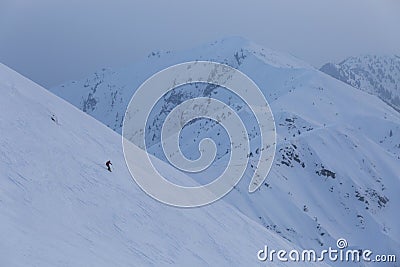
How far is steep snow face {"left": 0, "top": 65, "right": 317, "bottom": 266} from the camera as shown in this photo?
10.2 m

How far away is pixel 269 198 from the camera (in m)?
37.5

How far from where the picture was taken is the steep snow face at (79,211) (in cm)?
1022

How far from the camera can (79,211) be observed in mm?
12883

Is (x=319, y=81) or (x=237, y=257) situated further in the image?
(x=319, y=81)

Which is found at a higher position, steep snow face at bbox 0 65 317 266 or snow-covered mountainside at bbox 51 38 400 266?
snow-covered mountainside at bbox 51 38 400 266

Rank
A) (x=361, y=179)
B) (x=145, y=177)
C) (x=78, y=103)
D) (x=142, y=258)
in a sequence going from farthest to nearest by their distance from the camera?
(x=78, y=103) < (x=361, y=179) < (x=145, y=177) < (x=142, y=258)

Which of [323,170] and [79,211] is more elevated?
[323,170]

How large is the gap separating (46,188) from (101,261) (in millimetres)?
3639

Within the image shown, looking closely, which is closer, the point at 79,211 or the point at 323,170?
the point at 79,211

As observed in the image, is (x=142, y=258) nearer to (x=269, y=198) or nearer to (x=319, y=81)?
(x=269, y=198)

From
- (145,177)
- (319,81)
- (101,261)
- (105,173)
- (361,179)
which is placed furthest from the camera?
(319,81)

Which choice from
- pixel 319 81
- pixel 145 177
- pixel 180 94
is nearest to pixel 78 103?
pixel 180 94

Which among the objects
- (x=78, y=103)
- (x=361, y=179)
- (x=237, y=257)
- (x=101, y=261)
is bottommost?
(x=101, y=261)

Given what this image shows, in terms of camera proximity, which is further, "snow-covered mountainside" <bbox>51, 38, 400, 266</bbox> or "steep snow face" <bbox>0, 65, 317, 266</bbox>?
"snow-covered mountainside" <bbox>51, 38, 400, 266</bbox>
